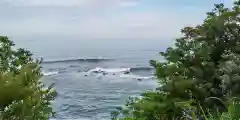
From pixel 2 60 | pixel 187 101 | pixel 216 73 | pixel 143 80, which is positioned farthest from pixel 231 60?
pixel 143 80

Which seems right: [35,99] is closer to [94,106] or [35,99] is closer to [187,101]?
Result: [187,101]

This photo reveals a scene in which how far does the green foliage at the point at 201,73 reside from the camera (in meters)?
3.31

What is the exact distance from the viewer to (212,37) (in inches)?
138

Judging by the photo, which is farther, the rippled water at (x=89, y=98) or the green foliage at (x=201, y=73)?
the rippled water at (x=89, y=98)

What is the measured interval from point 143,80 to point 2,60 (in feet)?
79.5

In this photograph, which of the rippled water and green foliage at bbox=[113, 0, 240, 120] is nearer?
green foliage at bbox=[113, 0, 240, 120]

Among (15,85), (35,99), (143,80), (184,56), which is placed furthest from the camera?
(143,80)

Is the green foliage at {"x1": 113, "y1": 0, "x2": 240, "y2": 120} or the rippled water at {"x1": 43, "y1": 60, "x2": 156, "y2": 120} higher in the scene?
the green foliage at {"x1": 113, "y1": 0, "x2": 240, "y2": 120}

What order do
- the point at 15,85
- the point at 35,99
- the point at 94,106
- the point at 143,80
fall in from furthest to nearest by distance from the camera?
the point at 143,80, the point at 94,106, the point at 35,99, the point at 15,85

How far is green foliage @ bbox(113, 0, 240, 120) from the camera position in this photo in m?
3.31

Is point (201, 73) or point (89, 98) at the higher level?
point (201, 73)

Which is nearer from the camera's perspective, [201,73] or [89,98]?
[201,73]

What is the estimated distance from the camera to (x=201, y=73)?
134 inches

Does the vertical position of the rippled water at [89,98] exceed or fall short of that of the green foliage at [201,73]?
it falls short
